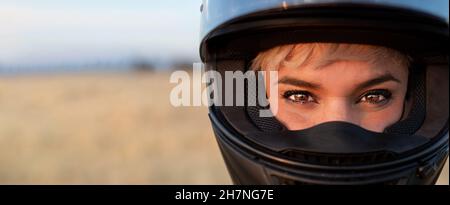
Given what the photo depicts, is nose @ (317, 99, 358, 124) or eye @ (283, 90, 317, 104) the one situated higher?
eye @ (283, 90, 317, 104)

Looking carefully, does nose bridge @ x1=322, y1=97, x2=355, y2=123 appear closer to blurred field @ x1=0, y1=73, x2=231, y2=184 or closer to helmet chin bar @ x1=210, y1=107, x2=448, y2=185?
helmet chin bar @ x1=210, y1=107, x2=448, y2=185

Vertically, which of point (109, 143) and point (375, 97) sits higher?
point (109, 143)

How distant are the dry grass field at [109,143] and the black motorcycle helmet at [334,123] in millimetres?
4588

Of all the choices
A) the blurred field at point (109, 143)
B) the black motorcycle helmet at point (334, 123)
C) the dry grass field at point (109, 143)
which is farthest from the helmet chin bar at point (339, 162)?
the blurred field at point (109, 143)

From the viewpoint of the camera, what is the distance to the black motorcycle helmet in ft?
4.88

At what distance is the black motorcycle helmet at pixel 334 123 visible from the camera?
149 centimetres

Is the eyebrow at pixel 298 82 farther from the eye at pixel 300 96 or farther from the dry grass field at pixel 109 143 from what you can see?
the dry grass field at pixel 109 143

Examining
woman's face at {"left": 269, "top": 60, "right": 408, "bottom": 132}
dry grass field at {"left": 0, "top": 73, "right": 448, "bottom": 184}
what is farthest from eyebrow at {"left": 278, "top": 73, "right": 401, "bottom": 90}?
dry grass field at {"left": 0, "top": 73, "right": 448, "bottom": 184}

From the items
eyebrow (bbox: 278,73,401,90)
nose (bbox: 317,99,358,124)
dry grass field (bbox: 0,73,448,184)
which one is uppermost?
dry grass field (bbox: 0,73,448,184)

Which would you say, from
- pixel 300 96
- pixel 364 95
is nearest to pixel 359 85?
pixel 364 95

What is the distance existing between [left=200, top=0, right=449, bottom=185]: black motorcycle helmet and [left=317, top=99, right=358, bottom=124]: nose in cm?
2

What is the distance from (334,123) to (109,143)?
8256mm

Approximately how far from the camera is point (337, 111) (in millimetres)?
1538

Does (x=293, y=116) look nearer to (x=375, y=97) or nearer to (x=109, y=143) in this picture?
(x=375, y=97)
